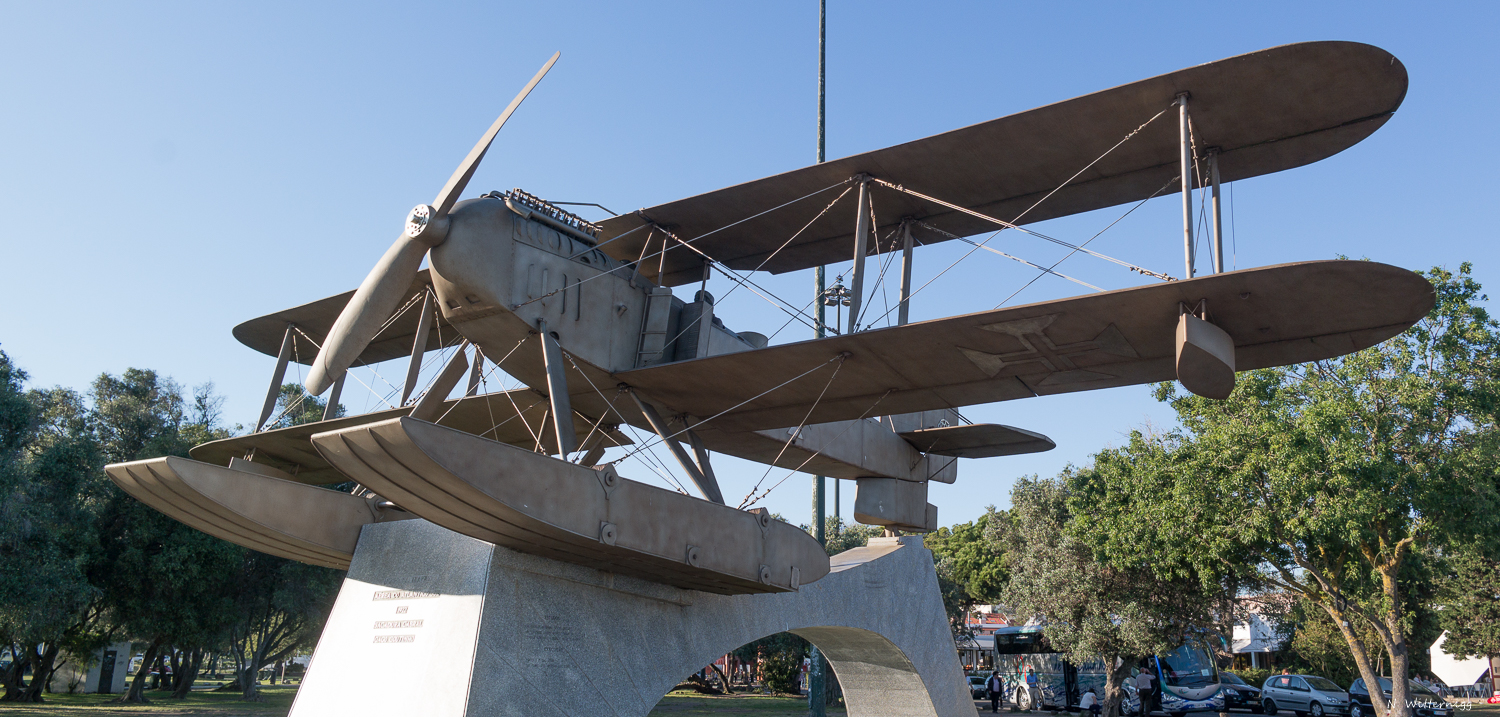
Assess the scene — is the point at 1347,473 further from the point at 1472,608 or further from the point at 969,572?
the point at 969,572

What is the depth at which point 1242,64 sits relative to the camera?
8.49 meters

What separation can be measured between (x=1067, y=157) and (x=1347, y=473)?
51.3ft

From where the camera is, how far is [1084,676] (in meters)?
31.4

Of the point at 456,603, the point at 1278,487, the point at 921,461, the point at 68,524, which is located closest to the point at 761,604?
the point at 456,603

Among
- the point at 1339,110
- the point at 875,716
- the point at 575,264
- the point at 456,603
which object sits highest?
the point at 1339,110

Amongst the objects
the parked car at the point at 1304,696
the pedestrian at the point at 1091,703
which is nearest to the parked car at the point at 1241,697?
the parked car at the point at 1304,696

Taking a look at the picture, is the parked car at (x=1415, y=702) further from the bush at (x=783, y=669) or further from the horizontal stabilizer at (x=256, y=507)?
the horizontal stabilizer at (x=256, y=507)

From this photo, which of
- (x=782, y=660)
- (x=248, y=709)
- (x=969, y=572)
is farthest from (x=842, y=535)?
(x=248, y=709)

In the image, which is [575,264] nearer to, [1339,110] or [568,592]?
[568,592]

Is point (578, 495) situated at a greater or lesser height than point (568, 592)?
greater

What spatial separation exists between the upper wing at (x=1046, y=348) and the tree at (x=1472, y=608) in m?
33.7

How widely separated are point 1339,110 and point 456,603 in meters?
9.55

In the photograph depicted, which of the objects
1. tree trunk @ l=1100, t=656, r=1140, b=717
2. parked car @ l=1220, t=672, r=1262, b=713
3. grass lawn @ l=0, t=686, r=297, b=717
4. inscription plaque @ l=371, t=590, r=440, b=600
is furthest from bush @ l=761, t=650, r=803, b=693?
inscription plaque @ l=371, t=590, r=440, b=600

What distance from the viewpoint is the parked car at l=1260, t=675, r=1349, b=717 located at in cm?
2973
